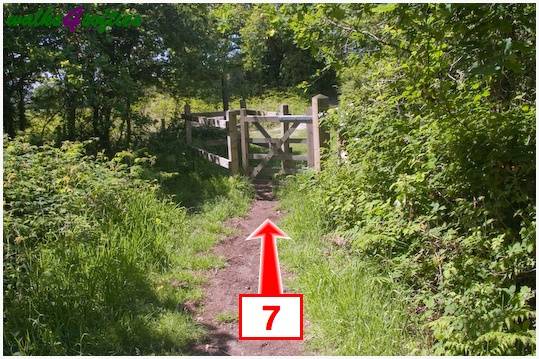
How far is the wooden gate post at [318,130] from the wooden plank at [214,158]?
209 centimetres

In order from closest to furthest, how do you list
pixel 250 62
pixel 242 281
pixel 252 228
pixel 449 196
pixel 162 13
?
pixel 449 196
pixel 242 281
pixel 252 228
pixel 162 13
pixel 250 62

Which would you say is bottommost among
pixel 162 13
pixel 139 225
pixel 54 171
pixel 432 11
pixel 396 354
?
pixel 396 354

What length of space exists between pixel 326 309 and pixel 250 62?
2159cm

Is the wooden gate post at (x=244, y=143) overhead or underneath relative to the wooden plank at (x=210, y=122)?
underneath

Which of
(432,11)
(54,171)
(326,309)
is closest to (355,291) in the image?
(326,309)

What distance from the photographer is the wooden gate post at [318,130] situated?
859 centimetres

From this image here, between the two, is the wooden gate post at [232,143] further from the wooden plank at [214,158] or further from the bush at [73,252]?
the bush at [73,252]

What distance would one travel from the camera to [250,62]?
24.8 meters

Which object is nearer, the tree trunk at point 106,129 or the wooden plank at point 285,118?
the wooden plank at point 285,118

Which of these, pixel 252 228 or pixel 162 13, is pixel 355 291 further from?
pixel 162 13

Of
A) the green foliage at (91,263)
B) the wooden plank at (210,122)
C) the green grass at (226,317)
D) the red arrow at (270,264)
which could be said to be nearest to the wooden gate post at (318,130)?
the red arrow at (270,264)

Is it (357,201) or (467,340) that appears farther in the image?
(357,201)

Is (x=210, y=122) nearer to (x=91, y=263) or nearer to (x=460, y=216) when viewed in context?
(x=91, y=263)

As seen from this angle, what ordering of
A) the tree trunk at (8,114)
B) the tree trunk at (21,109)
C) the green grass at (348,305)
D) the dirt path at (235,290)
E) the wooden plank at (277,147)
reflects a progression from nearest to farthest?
the green grass at (348,305) → the dirt path at (235,290) → the wooden plank at (277,147) → the tree trunk at (8,114) → the tree trunk at (21,109)
